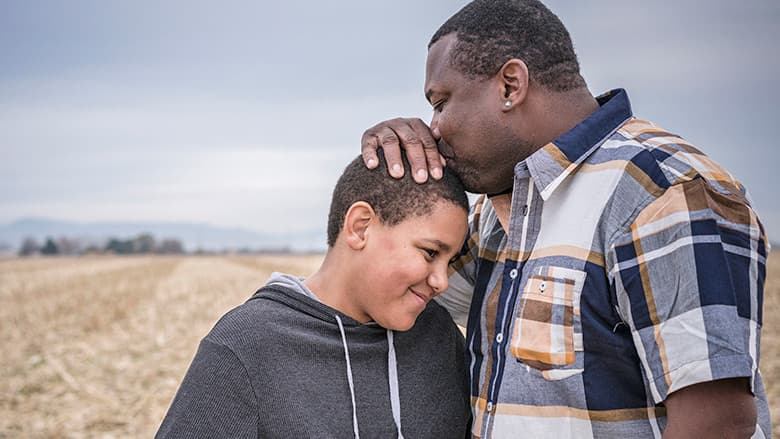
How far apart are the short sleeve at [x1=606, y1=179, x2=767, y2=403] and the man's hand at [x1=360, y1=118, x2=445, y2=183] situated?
630 mm

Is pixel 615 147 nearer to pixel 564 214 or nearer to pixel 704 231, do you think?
pixel 564 214

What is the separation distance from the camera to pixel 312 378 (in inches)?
82.9

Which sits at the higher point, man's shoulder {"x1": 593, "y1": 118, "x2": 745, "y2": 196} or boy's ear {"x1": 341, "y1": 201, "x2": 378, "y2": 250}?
man's shoulder {"x1": 593, "y1": 118, "x2": 745, "y2": 196}

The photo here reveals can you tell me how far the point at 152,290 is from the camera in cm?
2511

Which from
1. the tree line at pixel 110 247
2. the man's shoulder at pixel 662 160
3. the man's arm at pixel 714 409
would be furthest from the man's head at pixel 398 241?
the tree line at pixel 110 247

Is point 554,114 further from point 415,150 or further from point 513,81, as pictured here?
point 415,150

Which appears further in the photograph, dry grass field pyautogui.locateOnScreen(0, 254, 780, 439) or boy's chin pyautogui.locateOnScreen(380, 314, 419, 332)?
dry grass field pyautogui.locateOnScreen(0, 254, 780, 439)

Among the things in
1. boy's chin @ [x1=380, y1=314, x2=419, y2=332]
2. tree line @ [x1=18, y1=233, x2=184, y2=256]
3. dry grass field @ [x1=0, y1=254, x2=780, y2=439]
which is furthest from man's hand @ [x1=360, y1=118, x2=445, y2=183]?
tree line @ [x1=18, y1=233, x2=184, y2=256]

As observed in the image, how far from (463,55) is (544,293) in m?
0.71

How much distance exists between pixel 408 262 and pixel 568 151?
0.54 meters

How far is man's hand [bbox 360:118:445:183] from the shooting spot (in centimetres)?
218

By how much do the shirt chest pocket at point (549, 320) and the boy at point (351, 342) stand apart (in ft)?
0.94

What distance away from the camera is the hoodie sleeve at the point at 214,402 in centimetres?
193

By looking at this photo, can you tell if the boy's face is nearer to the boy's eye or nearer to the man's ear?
the boy's eye
